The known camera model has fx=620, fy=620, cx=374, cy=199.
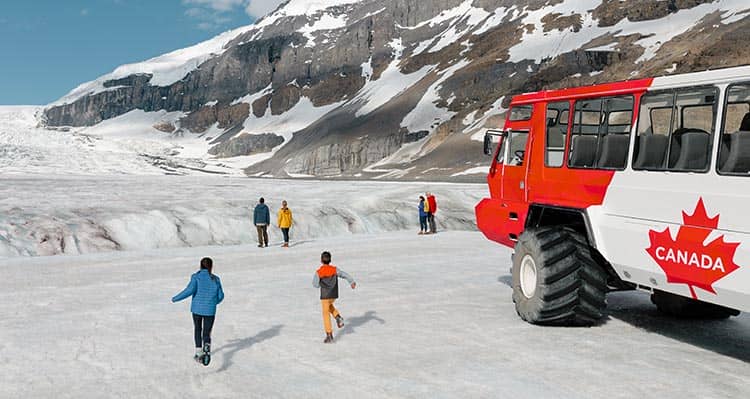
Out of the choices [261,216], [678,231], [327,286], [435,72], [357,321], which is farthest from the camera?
[435,72]

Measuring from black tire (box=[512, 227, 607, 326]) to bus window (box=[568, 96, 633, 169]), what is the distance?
3.71 ft

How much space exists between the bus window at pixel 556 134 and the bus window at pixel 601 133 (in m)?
0.21

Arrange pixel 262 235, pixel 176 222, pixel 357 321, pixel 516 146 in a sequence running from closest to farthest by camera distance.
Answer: pixel 357 321, pixel 516 146, pixel 262 235, pixel 176 222

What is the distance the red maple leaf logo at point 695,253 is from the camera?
645 centimetres

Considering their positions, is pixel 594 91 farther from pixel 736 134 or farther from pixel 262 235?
pixel 262 235

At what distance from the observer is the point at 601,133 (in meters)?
8.44

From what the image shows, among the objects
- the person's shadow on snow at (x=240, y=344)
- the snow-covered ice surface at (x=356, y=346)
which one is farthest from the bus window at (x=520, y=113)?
the person's shadow on snow at (x=240, y=344)

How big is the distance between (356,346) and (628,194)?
4054 mm

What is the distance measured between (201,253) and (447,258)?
7.79 meters

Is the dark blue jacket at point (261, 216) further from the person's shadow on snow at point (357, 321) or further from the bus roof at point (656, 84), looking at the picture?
the bus roof at point (656, 84)

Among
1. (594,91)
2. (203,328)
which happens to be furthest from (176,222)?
(594,91)

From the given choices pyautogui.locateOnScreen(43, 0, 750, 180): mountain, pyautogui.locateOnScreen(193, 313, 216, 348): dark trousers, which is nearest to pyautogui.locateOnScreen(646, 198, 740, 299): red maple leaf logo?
pyautogui.locateOnScreen(193, 313, 216, 348): dark trousers

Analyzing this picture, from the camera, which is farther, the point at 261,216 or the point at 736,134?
the point at 261,216

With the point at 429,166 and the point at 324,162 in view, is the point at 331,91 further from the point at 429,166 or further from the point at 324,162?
the point at 429,166
